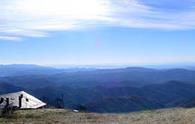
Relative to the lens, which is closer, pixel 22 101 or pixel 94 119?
pixel 94 119

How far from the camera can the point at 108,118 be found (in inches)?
2084

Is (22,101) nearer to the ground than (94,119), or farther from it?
farther from it

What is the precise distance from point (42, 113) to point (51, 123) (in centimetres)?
1004

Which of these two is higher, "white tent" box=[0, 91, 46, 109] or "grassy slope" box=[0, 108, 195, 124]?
"white tent" box=[0, 91, 46, 109]

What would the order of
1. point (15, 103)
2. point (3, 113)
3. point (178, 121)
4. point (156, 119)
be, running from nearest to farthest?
point (178, 121), point (156, 119), point (3, 113), point (15, 103)

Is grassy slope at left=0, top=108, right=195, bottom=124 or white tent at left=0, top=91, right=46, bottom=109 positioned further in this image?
white tent at left=0, top=91, right=46, bottom=109

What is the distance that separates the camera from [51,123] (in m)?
47.9

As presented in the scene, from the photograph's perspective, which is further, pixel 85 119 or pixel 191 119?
pixel 85 119

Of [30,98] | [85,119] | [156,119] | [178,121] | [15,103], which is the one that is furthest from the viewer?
[30,98]

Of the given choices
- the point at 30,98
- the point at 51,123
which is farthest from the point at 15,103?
the point at 51,123

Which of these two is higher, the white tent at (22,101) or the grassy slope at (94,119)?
the white tent at (22,101)

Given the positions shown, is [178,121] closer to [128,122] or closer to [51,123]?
[128,122]

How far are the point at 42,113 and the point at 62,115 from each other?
10.2 ft

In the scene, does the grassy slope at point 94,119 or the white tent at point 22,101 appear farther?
the white tent at point 22,101
